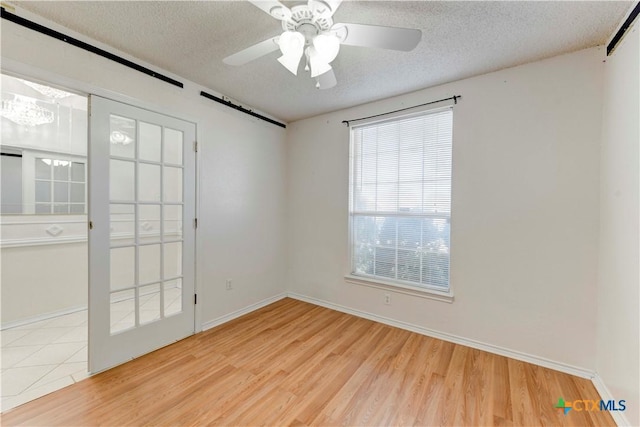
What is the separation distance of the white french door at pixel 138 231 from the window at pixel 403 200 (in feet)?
6.22

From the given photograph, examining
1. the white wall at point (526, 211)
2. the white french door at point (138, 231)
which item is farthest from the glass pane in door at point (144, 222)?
the white wall at point (526, 211)

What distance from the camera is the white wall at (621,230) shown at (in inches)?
58.1

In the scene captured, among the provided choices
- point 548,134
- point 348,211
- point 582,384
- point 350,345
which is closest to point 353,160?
point 348,211

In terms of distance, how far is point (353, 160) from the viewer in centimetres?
323

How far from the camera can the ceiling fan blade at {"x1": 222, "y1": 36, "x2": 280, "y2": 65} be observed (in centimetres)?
153

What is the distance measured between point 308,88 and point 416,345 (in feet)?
9.14

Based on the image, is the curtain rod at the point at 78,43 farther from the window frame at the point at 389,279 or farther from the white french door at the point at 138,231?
the window frame at the point at 389,279

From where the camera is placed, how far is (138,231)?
7.37 ft

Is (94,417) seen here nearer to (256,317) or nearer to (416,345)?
(256,317)

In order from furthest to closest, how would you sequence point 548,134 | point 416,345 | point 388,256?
point 388,256
point 416,345
point 548,134

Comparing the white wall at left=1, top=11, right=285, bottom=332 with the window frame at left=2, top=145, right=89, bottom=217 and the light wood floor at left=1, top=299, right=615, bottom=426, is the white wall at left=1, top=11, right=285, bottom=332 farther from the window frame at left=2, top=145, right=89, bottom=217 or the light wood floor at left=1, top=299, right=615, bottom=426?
the window frame at left=2, top=145, right=89, bottom=217

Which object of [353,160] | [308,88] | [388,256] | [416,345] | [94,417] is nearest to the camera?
[94,417]

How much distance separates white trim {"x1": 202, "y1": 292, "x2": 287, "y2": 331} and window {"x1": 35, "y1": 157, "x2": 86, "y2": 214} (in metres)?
2.35

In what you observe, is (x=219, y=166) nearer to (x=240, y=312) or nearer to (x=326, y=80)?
(x=326, y=80)
